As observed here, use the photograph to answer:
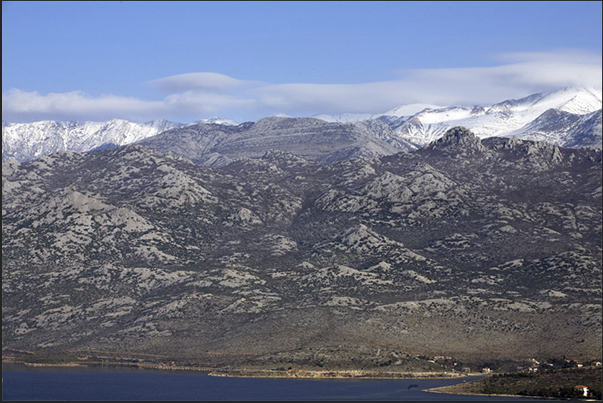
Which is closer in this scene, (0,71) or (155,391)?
(0,71)

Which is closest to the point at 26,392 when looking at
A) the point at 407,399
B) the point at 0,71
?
the point at 407,399

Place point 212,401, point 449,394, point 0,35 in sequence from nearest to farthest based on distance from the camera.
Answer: point 0,35 → point 212,401 → point 449,394

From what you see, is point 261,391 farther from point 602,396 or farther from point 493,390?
point 602,396

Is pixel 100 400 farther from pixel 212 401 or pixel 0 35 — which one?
pixel 0 35

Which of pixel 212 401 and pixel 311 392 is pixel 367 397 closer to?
pixel 311 392

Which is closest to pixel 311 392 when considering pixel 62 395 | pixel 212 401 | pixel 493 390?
pixel 212 401

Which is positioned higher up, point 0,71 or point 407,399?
point 0,71

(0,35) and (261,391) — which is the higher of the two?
(0,35)

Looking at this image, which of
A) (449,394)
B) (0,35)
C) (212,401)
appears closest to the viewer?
(0,35)

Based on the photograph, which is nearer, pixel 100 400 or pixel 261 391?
pixel 100 400
